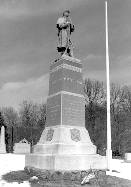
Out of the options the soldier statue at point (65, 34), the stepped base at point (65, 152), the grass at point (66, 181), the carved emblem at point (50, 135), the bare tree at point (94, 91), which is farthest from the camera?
the bare tree at point (94, 91)

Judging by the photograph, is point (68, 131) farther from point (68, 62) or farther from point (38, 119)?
point (38, 119)

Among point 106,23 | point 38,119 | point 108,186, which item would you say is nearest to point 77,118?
point 108,186

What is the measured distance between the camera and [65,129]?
13.4m

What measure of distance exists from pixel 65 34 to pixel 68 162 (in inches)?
287

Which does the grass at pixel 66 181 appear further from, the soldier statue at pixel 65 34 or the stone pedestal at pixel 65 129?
the soldier statue at pixel 65 34

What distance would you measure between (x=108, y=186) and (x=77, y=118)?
4307 millimetres

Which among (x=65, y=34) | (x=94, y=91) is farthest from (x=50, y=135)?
(x=94, y=91)

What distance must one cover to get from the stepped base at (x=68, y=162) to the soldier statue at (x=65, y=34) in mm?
5960

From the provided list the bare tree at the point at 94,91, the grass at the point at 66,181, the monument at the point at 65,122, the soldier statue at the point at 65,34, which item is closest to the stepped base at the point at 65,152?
the monument at the point at 65,122

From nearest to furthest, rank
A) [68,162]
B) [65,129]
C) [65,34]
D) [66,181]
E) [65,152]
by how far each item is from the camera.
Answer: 1. [66,181]
2. [68,162]
3. [65,152]
4. [65,129]
5. [65,34]

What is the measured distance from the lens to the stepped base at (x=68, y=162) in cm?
1195

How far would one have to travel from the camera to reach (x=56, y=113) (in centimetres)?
1397

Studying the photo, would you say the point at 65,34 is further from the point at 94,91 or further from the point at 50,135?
the point at 94,91

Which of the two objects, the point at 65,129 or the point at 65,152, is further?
the point at 65,129
